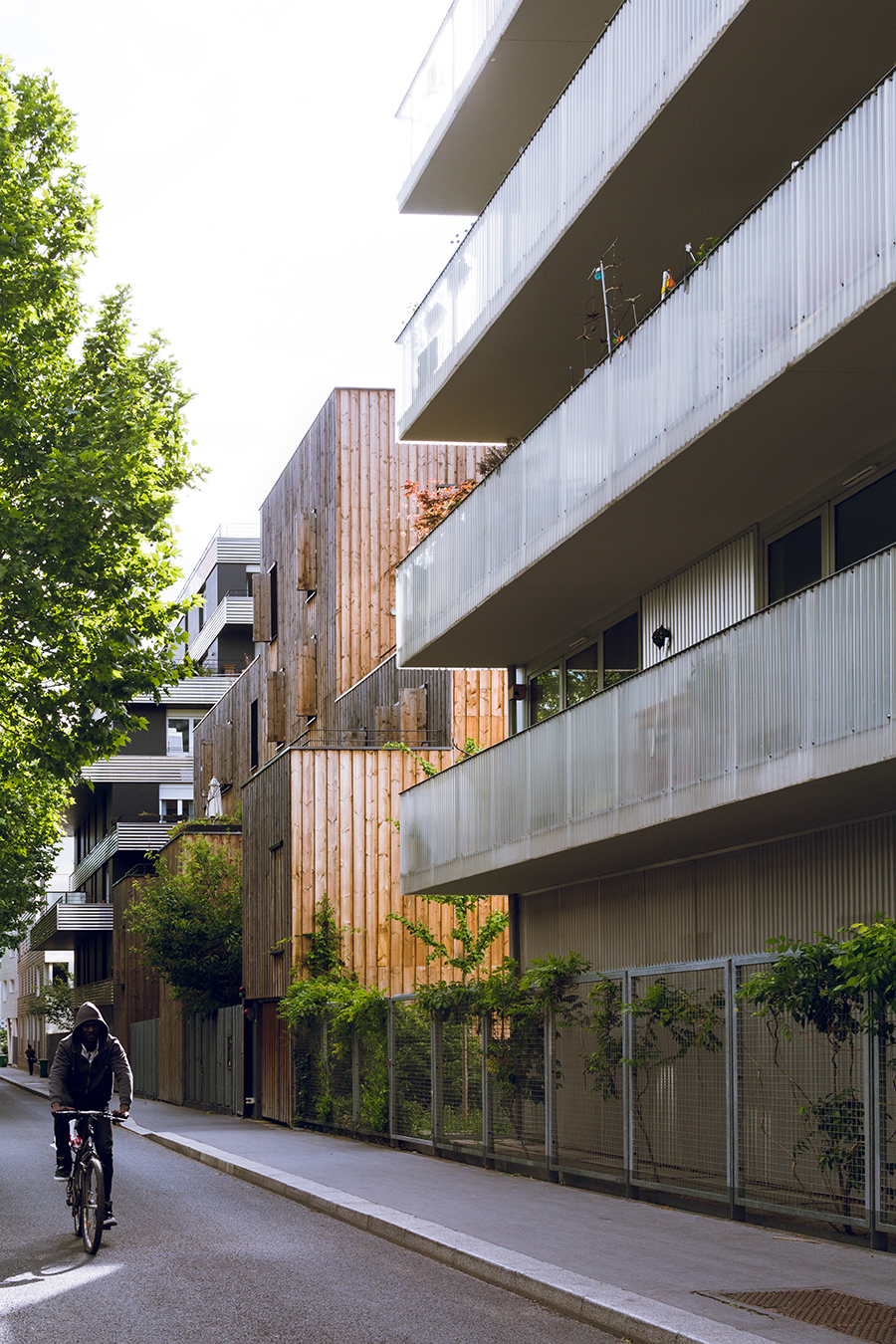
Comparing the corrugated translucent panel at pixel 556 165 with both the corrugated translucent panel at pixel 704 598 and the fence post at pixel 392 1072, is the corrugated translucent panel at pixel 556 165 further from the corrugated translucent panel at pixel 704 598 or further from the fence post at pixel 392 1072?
the fence post at pixel 392 1072

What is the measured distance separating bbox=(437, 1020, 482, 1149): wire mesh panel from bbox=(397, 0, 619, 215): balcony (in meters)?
10.9

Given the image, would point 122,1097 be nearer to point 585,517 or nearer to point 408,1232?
point 408,1232

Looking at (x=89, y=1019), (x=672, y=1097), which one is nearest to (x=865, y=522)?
(x=672, y=1097)

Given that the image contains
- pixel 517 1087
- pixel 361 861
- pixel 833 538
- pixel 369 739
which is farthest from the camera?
pixel 369 739

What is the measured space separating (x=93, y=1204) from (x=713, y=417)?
7.55 m

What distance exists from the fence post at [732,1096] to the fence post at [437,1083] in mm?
7044

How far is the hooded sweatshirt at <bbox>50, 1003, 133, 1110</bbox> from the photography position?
40.7ft

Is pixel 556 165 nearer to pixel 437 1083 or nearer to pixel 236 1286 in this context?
pixel 437 1083

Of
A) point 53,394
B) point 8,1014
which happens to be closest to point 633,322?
point 53,394

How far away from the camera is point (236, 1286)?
32.6 ft

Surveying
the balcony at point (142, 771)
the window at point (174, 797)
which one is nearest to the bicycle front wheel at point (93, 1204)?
the balcony at point (142, 771)

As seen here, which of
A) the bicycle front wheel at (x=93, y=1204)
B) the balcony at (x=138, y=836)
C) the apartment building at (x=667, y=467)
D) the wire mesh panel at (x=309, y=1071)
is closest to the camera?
the bicycle front wheel at (x=93, y=1204)

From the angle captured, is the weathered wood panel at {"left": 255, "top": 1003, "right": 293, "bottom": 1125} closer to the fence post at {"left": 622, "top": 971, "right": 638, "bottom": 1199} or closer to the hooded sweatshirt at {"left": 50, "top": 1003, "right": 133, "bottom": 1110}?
the fence post at {"left": 622, "top": 971, "right": 638, "bottom": 1199}

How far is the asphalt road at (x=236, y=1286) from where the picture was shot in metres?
8.47
